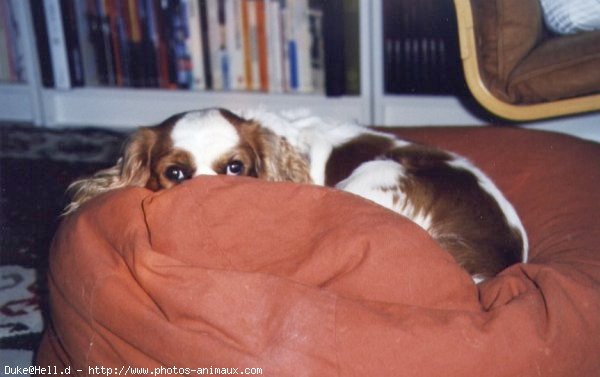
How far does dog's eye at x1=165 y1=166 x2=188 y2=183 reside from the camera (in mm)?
1679

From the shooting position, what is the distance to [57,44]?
3.41m

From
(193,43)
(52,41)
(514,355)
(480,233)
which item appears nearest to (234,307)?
(514,355)

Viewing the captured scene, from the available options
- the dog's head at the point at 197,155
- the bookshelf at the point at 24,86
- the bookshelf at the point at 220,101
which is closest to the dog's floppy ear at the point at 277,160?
the dog's head at the point at 197,155

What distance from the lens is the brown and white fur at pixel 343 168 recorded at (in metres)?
1.54

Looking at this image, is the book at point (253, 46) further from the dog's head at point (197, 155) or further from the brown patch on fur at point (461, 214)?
the brown patch on fur at point (461, 214)

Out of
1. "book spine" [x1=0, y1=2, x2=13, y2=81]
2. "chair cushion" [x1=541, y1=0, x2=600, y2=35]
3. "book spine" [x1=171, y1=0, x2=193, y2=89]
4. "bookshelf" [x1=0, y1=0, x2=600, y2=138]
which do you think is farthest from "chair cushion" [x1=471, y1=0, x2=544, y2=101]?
"book spine" [x1=0, y1=2, x2=13, y2=81]

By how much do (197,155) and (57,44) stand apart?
213 centimetres

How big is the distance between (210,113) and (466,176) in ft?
2.25

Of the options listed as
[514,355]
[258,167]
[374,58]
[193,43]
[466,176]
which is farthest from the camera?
Answer: [193,43]

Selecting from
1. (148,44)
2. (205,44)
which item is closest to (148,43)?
(148,44)

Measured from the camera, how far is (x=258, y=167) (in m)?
1.86

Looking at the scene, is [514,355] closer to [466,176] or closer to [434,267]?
[434,267]

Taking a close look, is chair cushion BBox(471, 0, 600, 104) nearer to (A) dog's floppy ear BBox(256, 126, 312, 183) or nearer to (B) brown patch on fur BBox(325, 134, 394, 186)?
(B) brown patch on fur BBox(325, 134, 394, 186)

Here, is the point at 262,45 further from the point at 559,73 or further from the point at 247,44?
the point at 559,73
